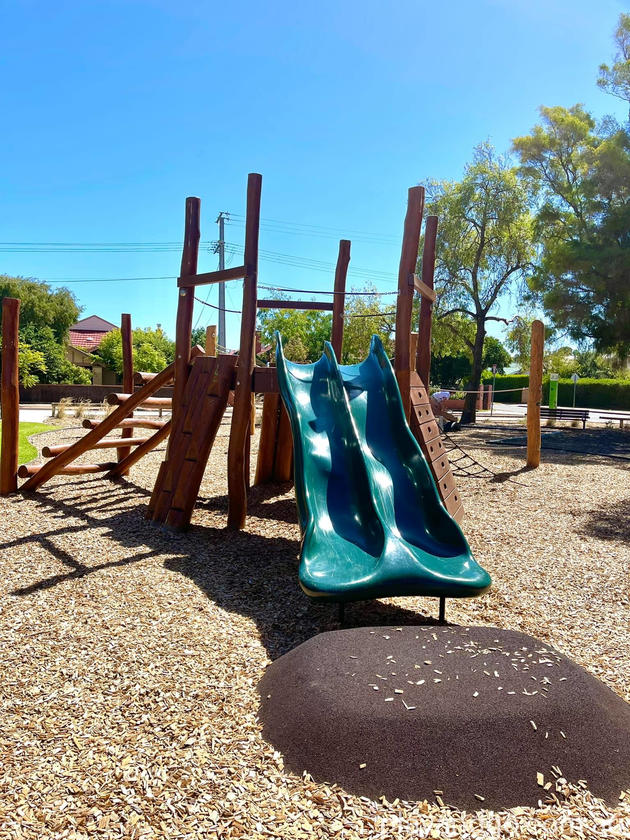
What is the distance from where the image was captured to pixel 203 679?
3125 millimetres

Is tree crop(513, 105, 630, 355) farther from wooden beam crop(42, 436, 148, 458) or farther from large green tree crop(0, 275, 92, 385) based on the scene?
large green tree crop(0, 275, 92, 385)

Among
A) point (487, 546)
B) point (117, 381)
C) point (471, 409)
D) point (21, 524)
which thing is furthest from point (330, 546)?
point (117, 381)

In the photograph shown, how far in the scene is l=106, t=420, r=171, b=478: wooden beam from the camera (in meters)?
7.79

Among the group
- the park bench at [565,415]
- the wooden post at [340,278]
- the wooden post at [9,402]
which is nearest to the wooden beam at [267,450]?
the wooden post at [340,278]

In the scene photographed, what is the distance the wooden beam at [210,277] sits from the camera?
609cm

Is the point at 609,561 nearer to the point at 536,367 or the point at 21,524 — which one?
the point at 21,524

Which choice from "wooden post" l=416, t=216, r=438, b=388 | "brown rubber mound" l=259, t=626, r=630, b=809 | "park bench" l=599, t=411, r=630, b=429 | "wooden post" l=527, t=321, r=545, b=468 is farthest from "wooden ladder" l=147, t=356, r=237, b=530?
"park bench" l=599, t=411, r=630, b=429

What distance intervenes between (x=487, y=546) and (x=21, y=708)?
4288 millimetres

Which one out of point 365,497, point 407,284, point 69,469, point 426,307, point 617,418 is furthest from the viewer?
point 617,418

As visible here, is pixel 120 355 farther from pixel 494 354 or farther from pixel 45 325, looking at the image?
pixel 494 354

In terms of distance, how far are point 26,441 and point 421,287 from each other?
9.86 m

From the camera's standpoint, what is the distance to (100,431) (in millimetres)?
7465

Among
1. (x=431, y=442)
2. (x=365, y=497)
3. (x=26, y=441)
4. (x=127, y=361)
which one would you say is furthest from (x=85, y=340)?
(x=365, y=497)

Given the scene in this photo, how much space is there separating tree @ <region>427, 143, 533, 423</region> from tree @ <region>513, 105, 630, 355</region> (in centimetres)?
71
